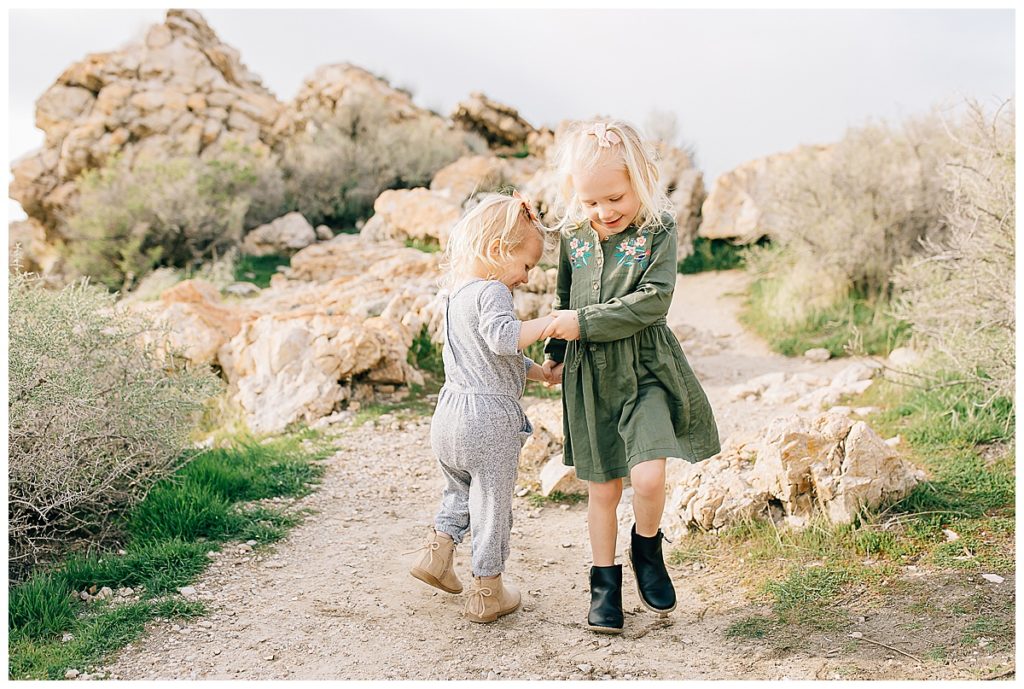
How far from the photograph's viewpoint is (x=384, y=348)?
235 inches

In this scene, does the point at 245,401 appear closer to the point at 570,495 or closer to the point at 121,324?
the point at 121,324

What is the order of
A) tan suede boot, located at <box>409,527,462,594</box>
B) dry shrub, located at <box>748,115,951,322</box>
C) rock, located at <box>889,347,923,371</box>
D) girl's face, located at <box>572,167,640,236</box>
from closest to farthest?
girl's face, located at <box>572,167,640,236</box> → tan suede boot, located at <box>409,527,462,594</box> → rock, located at <box>889,347,923,371</box> → dry shrub, located at <box>748,115,951,322</box>

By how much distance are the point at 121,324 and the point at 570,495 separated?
2.32 meters

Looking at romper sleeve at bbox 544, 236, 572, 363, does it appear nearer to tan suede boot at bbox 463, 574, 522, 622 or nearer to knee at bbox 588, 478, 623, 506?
knee at bbox 588, 478, 623, 506

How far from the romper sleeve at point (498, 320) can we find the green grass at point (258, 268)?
8132mm

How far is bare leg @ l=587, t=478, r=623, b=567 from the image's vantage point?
298 centimetres

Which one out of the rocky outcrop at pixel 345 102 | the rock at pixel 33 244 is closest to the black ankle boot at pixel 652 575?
the rock at pixel 33 244

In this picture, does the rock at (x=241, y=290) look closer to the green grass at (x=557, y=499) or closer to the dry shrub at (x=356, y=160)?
the dry shrub at (x=356, y=160)

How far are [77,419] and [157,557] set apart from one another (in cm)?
70

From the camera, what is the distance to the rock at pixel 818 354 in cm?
760

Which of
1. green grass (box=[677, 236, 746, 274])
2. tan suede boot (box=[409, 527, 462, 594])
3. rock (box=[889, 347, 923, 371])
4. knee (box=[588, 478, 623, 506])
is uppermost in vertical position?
green grass (box=[677, 236, 746, 274])

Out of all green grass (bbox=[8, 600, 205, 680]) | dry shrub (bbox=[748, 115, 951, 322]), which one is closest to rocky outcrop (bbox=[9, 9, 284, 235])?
Answer: dry shrub (bbox=[748, 115, 951, 322])

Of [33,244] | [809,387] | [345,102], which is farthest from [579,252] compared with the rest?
[345,102]

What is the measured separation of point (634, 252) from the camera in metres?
2.93
